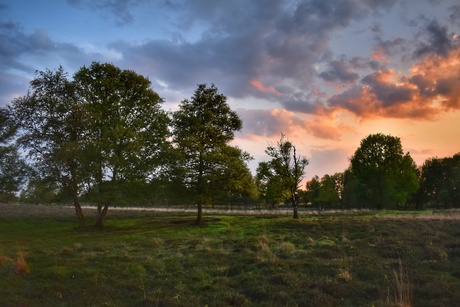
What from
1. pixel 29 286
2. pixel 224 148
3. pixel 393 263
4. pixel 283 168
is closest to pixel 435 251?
pixel 393 263

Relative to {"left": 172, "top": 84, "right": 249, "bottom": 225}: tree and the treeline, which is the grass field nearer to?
the treeline

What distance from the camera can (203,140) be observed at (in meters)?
39.4

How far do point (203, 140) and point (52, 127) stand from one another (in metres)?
15.8

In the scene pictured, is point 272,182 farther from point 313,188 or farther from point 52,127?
point 313,188

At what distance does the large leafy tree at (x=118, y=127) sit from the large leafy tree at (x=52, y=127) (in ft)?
3.90

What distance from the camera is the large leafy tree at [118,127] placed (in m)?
32.6

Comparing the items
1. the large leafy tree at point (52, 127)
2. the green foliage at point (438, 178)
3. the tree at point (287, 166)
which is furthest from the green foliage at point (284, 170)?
the green foliage at point (438, 178)

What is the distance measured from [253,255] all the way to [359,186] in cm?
6592

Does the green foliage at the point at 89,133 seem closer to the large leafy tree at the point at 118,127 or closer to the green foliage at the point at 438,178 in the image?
the large leafy tree at the point at 118,127

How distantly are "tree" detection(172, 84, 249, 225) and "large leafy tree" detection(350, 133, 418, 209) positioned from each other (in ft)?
140

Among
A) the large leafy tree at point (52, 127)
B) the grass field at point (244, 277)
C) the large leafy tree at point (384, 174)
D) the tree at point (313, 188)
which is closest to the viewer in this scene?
the grass field at point (244, 277)

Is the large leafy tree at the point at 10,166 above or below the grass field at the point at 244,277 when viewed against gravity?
above

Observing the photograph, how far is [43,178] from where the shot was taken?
31.8m

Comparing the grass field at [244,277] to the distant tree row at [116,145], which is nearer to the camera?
the grass field at [244,277]
